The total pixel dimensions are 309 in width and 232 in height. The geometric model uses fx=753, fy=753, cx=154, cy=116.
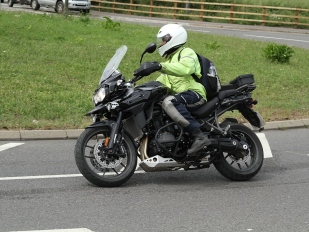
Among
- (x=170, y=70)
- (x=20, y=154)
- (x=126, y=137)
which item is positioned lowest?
(x=20, y=154)

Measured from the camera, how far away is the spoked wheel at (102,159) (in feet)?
24.4

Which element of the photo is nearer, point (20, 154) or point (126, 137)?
point (126, 137)

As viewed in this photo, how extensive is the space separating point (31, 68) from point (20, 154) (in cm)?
531

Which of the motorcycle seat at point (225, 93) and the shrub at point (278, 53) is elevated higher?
the motorcycle seat at point (225, 93)

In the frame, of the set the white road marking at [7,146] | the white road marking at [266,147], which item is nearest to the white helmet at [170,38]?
the white road marking at [266,147]

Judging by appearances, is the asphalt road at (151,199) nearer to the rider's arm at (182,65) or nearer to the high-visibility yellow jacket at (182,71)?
the high-visibility yellow jacket at (182,71)

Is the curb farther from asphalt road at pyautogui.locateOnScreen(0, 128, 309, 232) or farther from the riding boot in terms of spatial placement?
the riding boot

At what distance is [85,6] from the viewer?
40.8 meters

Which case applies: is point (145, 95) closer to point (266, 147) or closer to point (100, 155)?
point (100, 155)

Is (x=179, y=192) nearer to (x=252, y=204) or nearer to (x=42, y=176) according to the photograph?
(x=252, y=204)

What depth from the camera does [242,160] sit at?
323 inches

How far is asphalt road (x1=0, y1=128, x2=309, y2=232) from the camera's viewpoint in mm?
6406

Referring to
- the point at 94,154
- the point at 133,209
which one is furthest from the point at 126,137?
the point at 133,209

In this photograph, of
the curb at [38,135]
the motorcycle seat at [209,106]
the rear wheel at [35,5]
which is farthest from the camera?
the rear wheel at [35,5]
